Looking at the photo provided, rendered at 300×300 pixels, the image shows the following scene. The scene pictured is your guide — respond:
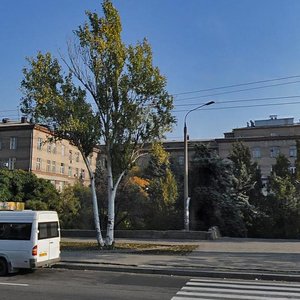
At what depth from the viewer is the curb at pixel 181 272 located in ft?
44.0

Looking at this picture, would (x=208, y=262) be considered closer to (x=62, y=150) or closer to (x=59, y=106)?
(x=59, y=106)

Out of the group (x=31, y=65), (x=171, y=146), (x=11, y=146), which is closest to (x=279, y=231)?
(x=31, y=65)

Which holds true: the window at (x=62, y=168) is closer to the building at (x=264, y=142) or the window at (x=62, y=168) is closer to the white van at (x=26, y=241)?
the building at (x=264, y=142)

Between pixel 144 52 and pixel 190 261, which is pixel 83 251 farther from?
pixel 144 52

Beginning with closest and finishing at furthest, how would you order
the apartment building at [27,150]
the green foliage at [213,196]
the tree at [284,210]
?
the green foliage at [213,196], the tree at [284,210], the apartment building at [27,150]

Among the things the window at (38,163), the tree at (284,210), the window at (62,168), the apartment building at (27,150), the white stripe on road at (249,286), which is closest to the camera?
the white stripe on road at (249,286)

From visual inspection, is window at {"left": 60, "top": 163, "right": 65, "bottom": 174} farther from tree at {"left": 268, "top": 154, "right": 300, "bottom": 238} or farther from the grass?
the grass

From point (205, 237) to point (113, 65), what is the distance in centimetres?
1172

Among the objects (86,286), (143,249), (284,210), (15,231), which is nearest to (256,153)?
(284,210)

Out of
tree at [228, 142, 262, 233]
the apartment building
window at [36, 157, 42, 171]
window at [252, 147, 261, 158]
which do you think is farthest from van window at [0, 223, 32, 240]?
window at [252, 147, 261, 158]

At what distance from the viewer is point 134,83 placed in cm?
2020

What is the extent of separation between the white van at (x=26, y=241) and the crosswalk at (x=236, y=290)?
197 inches

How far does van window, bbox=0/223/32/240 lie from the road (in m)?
1.25

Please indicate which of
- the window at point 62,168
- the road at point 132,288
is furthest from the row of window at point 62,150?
the road at point 132,288
